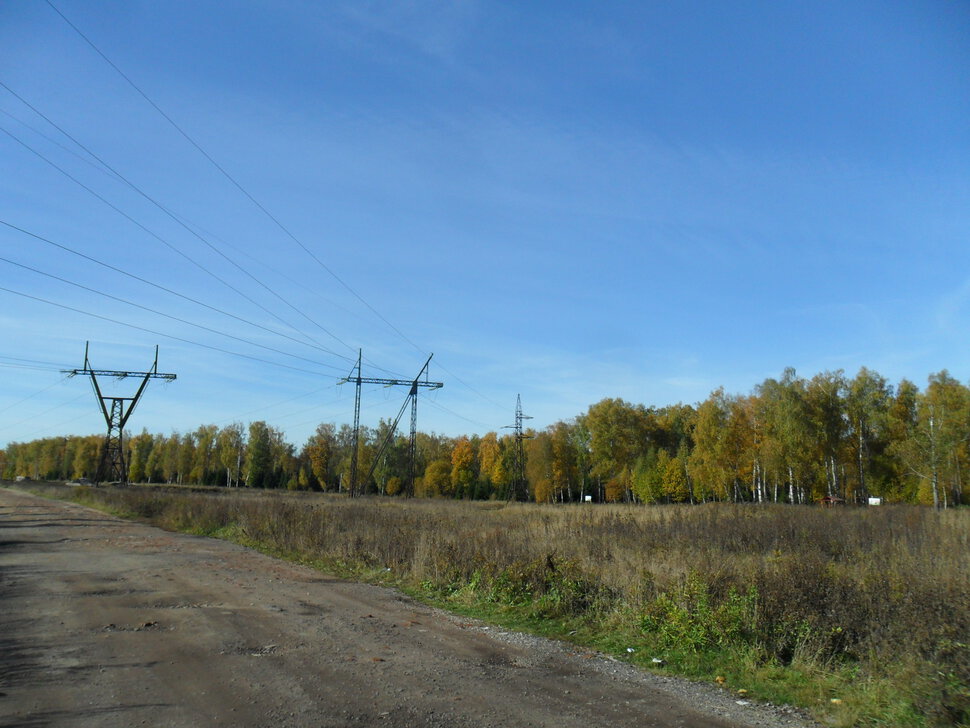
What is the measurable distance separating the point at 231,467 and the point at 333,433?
764 inches

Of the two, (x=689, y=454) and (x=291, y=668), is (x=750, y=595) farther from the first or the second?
(x=689, y=454)

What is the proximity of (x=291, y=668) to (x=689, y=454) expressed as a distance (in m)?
70.8

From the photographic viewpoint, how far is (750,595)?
25.8 feet

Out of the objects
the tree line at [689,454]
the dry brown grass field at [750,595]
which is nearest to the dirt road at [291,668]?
the dry brown grass field at [750,595]

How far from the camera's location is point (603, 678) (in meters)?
6.85

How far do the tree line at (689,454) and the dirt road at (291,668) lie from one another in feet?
135

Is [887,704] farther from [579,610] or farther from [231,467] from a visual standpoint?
[231,467]

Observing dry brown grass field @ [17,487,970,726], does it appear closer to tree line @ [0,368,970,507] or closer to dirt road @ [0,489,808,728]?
dirt road @ [0,489,808,728]

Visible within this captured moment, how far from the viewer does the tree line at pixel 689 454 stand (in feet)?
169

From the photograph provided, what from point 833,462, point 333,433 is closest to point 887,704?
point 833,462

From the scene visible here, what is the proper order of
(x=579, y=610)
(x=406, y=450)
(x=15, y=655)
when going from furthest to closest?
(x=406, y=450) → (x=579, y=610) → (x=15, y=655)

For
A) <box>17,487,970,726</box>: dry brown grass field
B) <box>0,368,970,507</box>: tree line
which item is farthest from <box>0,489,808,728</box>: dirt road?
<box>0,368,970,507</box>: tree line

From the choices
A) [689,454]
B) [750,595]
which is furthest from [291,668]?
[689,454]

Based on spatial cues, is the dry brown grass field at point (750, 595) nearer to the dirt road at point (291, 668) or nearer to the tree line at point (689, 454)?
the dirt road at point (291, 668)
